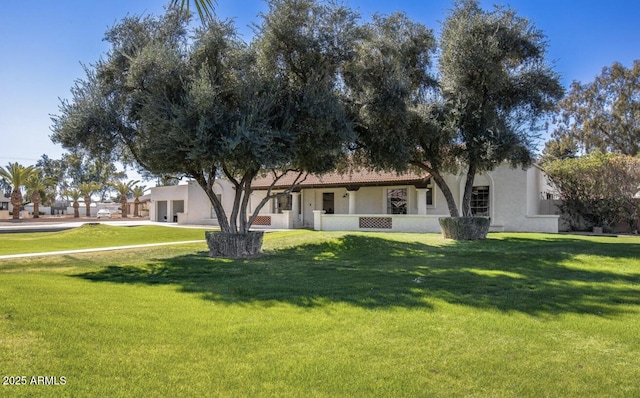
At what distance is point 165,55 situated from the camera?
1272 cm

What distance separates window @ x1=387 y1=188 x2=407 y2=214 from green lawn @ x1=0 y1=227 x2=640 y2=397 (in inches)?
658

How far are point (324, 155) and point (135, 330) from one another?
31.8 ft

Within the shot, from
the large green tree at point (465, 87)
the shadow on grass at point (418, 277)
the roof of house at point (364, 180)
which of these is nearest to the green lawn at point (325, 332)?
the shadow on grass at point (418, 277)

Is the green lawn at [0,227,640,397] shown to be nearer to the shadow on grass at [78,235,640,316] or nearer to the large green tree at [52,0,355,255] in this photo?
the shadow on grass at [78,235,640,316]

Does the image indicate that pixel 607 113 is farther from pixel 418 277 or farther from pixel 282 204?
pixel 418 277

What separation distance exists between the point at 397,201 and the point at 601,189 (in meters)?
11.3

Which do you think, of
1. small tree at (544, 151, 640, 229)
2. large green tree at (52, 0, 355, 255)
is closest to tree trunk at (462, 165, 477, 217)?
large green tree at (52, 0, 355, 255)

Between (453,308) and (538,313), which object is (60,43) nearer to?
(453,308)

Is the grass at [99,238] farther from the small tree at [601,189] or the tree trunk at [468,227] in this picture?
the small tree at [601,189]

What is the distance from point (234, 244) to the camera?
47.4ft

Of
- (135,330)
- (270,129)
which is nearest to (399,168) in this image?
(270,129)

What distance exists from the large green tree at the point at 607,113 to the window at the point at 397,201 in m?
21.7

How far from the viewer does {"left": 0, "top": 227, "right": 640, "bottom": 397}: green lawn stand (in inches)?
157

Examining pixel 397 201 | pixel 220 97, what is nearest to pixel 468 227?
pixel 397 201
